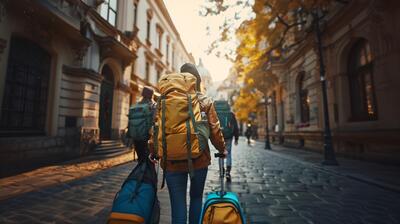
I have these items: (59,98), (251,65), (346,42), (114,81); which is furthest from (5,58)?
(346,42)

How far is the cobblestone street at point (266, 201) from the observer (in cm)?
303

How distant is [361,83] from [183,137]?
10.5 meters

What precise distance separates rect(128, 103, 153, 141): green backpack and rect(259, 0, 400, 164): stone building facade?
7.86 meters

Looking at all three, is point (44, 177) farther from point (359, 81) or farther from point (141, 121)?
point (359, 81)

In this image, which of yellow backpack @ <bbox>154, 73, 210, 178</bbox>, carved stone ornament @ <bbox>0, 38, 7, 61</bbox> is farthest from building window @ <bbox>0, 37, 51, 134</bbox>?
yellow backpack @ <bbox>154, 73, 210, 178</bbox>

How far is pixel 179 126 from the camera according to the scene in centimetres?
176

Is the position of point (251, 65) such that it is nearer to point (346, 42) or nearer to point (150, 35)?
point (346, 42)

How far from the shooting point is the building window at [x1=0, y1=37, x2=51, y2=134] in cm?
670

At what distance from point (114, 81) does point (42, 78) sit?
4.61 meters

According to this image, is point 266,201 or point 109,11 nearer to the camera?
point 266,201

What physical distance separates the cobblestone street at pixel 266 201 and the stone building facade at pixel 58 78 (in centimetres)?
332

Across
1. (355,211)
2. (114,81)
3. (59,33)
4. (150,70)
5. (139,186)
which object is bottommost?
(355,211)

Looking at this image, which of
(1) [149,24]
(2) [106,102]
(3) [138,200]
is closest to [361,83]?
(3) [138,200]

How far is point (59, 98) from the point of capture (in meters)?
8.55
